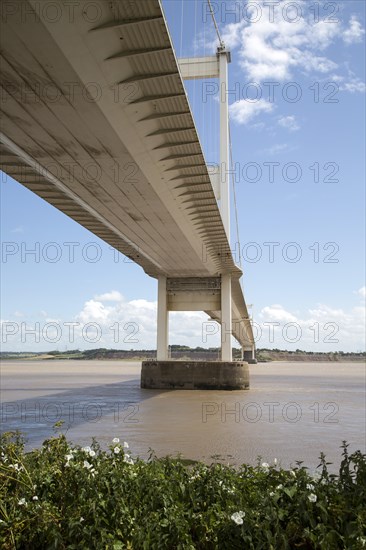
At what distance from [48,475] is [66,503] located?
0.96 feet

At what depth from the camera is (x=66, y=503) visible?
3.16 metres

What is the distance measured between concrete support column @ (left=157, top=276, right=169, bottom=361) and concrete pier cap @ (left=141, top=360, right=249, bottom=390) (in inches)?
43.3

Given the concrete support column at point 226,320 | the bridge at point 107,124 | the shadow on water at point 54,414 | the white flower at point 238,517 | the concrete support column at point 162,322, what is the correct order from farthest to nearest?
the concrete support column at point 162,322
the concrete support column at point 226,320
the shadow on water at point 54,414
the bridge at point 107,124
the white flower at point 238,517

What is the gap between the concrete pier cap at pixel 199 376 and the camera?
2761 centimetres

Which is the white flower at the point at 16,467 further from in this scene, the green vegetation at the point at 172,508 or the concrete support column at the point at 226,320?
the concrete support column at the point at 226,320

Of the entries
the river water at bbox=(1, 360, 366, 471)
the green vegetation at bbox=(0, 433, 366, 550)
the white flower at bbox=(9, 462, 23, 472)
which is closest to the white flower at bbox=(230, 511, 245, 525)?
the green vegetation at bbox=(0, 433, 366, 550)

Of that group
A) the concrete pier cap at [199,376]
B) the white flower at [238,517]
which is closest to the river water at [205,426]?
the white flower at [238,517]

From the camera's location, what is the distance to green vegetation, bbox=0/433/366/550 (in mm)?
2676

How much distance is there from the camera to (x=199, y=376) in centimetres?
2781

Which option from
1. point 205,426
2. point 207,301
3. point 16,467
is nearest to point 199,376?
point 207,301

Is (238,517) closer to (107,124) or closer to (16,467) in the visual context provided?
(16,467)

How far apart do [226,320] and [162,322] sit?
3.48 m

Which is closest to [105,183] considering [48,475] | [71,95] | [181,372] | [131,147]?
[131,147]

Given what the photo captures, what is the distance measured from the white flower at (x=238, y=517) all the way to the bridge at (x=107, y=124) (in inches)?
253
